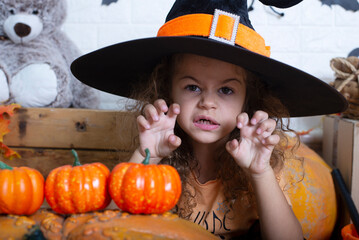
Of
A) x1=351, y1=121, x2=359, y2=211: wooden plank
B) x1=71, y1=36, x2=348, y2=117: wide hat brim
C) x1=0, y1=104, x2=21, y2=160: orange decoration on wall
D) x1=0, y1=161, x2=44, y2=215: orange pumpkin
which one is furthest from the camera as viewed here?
x1=0, y1=104, x2=21, y2=160: orange decoration on wall

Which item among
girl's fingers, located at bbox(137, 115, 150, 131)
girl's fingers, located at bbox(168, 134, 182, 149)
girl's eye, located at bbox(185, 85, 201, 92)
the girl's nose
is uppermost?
girl's eye, located at bbox(185, 85, 201, 92)

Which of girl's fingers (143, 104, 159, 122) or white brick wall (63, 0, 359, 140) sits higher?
white brick wall (63, 0, 359, 140)

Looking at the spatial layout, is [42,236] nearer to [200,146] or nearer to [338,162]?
[200,146]

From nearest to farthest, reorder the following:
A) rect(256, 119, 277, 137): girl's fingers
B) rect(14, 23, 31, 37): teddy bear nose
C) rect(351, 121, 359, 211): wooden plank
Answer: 1. rect(256, 119, 277, 137): girl's fingers
2. rect(351, 121, 359, 211): wooden plank
3. rect(14, 23, 31, 37): teddy bear nose

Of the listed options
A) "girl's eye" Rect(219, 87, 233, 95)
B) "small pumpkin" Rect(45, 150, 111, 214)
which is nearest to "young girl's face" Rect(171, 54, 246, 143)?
"girl's eye" Rect(219, 87, 233, 95)

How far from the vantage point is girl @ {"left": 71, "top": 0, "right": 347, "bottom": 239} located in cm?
82

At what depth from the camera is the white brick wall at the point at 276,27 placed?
1.78 metres

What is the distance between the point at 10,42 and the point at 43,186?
47.3 inches

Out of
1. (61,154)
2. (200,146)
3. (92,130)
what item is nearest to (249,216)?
(200,146)

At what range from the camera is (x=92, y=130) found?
58.0 inches

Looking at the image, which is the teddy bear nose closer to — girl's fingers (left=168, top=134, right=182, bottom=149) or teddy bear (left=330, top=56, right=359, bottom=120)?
girl's fingers (left=168, top=134, right=182, bottom=149)

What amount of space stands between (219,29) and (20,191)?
0.56 m

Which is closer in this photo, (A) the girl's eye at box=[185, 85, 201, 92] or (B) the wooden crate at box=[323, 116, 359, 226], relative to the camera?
(A) the girl's eye at box=[185, 85, 201, 92]

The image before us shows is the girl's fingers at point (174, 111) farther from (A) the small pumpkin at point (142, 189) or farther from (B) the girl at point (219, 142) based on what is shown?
(A) the small pumpkin at point (142, 189)
